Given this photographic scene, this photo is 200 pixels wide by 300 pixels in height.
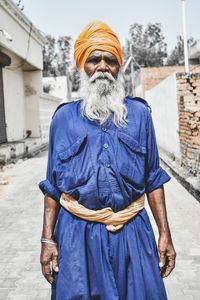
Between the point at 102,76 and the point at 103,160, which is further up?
the point at 102,76

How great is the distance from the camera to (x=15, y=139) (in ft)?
60.5

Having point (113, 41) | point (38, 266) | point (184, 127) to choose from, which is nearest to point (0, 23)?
point (184, 127)

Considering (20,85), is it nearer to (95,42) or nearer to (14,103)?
(14,103)

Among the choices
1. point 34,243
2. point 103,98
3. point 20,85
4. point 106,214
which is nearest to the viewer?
point 106,214

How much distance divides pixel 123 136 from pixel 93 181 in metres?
0.28

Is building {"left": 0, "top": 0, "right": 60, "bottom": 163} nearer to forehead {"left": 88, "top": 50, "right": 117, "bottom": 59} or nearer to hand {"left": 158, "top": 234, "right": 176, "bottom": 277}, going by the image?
forehead {"left": 88, "top": 50, "right": 117, "bottom": 59}

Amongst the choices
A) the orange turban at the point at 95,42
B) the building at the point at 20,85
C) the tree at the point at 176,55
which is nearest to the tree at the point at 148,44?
the tree at the point at 176,55

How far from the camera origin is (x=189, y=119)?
10266 millimetres

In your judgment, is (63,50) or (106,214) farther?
(63,50)

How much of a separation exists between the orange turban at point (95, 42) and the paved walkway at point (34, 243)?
242 cm

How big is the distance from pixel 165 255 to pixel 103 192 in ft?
1.63

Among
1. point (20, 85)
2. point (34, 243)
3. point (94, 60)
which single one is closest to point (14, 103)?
point (20, 85)

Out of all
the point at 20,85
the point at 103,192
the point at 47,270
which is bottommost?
the point at 47,270

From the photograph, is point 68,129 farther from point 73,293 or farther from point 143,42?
point 143,42
